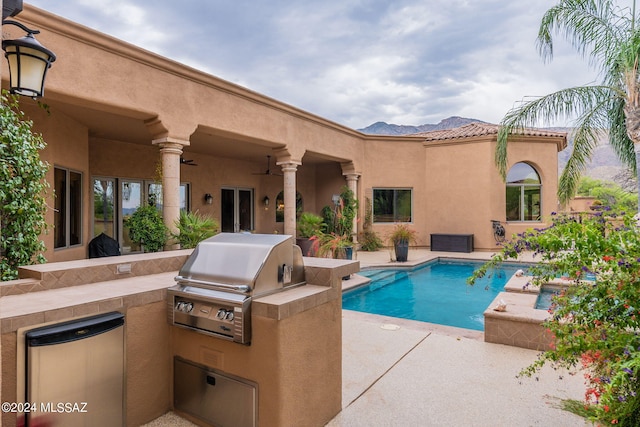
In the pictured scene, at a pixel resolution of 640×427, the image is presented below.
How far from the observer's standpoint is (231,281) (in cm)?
257

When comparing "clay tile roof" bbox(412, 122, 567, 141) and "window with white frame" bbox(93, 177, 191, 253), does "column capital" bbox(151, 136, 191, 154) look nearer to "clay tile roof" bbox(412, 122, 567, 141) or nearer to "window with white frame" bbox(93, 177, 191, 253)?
"window with white frame" bbox(93, 177, 191, 253)

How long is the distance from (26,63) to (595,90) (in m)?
9.77

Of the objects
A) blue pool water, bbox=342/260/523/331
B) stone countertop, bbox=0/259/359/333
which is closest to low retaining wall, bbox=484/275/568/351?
blue pool water, bbox=342/260/523/331

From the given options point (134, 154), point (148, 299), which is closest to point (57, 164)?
point (134, 154)

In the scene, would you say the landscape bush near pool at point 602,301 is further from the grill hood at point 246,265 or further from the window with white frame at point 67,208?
the window with white frame at point 67,208

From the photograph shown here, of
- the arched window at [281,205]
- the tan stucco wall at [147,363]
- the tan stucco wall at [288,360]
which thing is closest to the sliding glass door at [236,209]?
the arched window at [281,205]

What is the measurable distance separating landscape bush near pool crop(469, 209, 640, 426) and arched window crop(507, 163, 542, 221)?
42.0 feet

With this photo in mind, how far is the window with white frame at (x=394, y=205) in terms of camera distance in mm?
14711

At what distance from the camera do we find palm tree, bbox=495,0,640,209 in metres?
6.91

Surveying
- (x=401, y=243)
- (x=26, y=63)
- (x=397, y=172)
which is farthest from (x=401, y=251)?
(x=26, y=63)

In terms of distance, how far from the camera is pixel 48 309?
2199mm

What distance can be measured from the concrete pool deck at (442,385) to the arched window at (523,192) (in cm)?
1057

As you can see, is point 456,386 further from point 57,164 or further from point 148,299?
point 57,164

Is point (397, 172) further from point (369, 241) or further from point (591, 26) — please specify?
point (591, 26)
